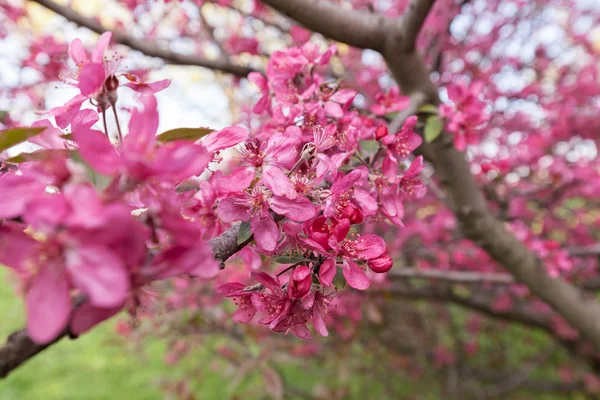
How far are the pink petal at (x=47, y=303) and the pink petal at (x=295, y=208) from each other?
38 centimetres

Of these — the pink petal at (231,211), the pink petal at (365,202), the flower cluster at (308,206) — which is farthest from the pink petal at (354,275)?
the pink petal at (231,211)

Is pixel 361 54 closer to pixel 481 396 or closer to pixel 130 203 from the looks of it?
pixel 481 396

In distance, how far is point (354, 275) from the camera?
875 millimetres

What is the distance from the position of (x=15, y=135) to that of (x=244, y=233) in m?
0.40

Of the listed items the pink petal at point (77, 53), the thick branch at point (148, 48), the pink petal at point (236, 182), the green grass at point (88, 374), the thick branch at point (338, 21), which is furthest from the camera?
the green grass at point (88, 374)

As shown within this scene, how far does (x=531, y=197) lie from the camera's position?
117 inches

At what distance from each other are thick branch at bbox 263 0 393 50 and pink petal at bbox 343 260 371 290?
846 mm

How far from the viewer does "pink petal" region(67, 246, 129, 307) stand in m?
0.47

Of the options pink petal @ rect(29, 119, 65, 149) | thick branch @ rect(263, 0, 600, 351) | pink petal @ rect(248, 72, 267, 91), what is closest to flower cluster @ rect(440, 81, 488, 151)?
thick branch @ rect(263, 0, 600, 351)

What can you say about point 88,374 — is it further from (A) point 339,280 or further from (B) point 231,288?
(A) point 339,280

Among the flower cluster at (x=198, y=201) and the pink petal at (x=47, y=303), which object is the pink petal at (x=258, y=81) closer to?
the flower cluster at (x=198, y=201)

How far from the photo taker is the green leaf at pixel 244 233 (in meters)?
0.77

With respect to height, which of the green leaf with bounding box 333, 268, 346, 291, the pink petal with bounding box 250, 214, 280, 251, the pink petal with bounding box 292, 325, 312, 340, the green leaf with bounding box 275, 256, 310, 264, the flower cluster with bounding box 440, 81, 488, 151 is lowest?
the pink petal with bounding box 292, 325, 312, 340

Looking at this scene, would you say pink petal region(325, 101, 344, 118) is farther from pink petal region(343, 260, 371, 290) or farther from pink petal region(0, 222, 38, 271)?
pink petal region(0, 222, 38, 271)
